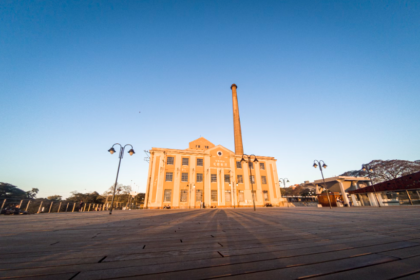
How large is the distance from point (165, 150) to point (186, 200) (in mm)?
8921

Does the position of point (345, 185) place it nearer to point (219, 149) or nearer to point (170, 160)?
point (219, 149)

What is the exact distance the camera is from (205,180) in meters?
27.7

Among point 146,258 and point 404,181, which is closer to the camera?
point 146,258

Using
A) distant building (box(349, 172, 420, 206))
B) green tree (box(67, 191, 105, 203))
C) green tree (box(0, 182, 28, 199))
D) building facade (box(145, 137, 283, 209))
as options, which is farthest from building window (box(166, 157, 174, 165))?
green tree (box(0, 182, 28, 199))

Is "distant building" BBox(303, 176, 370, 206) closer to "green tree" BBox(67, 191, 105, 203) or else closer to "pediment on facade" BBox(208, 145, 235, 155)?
"pediment on facade" BBox(208, 145, 235, 155)

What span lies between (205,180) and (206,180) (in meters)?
0.18

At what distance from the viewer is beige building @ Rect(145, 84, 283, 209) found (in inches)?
1008

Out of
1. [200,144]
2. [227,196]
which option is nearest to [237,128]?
[200,144]

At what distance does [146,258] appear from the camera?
6.16ft

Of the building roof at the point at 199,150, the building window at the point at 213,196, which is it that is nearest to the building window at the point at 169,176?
the building roof at the point at 199,150

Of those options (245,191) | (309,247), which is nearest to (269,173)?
(245,191)

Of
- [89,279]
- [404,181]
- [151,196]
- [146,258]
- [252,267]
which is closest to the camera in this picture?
[89,279]

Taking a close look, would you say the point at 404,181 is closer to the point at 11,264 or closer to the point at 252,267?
the point at 252,267

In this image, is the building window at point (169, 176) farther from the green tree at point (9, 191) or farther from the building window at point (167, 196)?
the green tree at point (9, 191)
